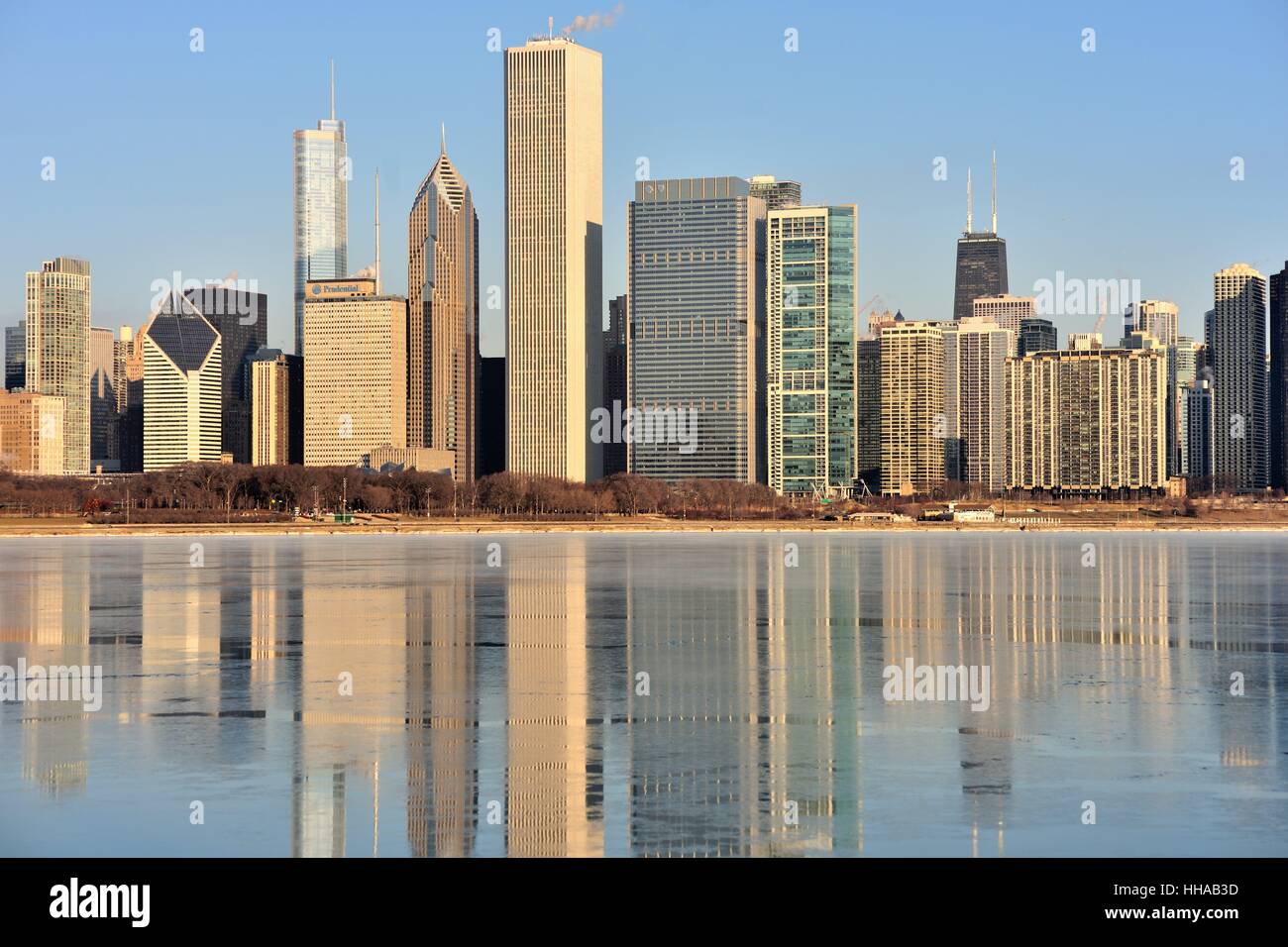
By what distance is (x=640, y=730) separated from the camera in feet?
84.3

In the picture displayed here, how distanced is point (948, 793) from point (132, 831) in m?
10.3
